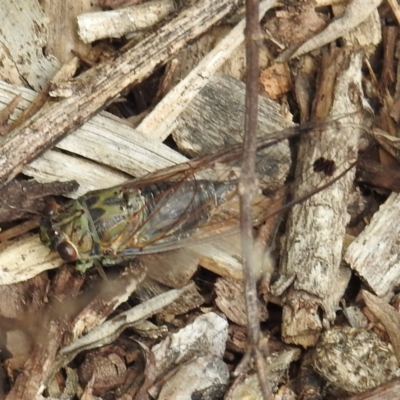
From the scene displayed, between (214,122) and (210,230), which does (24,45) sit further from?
(210,230)

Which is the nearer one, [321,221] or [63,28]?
[321,221]

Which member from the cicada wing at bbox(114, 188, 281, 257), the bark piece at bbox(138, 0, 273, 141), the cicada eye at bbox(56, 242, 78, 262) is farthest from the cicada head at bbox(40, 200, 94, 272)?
the bark piece at bbox(138, 0, 273, 141)

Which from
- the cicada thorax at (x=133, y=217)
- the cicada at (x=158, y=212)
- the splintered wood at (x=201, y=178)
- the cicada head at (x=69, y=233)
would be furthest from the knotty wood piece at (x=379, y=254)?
the cicada head at (x=69, y=233)

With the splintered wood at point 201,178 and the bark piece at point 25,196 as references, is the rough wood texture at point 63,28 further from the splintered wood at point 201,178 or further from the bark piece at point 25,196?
the bark piece at point 25,196

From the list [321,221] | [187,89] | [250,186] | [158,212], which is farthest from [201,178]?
[250,186]

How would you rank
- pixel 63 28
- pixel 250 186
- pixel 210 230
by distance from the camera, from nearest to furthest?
pixel 250 186
pixel 210 230
pixel 63 28

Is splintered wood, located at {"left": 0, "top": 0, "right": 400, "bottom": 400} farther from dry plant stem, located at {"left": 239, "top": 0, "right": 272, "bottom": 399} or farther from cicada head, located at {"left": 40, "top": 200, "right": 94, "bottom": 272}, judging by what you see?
dry plant stem, located at {"left": 239, "top": 0, "right": 272, "bottom": 399}

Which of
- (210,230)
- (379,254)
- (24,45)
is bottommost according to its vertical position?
(379,254)
